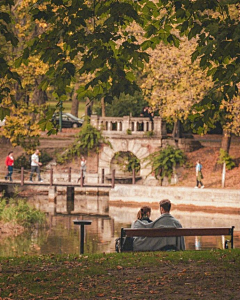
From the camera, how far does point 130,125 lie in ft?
125

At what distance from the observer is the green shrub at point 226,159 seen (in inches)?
1378

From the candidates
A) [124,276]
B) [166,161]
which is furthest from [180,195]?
[124,276]

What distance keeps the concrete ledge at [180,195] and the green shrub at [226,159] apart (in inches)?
175

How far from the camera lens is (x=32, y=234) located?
22453 mm

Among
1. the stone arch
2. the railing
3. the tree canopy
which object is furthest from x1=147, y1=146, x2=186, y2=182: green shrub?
the tree canopy

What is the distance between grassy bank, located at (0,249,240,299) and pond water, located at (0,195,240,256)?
23.5ft

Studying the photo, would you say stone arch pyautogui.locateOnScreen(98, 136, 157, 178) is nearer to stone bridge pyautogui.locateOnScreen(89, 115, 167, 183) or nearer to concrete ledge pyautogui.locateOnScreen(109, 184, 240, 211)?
stone bridge pyautogui.locateOnScreen(89, 115, 167, 183)

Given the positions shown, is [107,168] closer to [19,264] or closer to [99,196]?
[99,196]

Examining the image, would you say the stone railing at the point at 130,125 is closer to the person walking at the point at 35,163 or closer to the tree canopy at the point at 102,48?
the person walking at the point at 35,163

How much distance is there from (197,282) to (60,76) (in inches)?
134

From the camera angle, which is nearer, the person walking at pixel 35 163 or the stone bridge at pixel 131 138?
the person walking at pixel 35 163

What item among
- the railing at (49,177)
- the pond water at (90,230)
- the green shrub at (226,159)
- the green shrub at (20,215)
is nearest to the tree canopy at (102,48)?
the pond water at (90,230)

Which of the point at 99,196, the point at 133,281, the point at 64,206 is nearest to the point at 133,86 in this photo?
the point at 133,281

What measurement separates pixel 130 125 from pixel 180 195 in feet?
26.2
